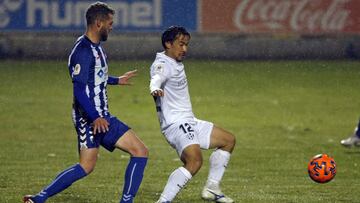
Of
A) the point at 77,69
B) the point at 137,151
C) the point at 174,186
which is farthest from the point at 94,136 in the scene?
the point at 174,186

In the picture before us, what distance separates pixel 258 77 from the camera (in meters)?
27.2

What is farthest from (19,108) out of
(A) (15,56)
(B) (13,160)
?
(B) (13,160)

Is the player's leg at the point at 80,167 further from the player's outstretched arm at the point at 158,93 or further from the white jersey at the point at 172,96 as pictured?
the white jersey at the point at 172,96

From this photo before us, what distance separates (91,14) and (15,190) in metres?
2.65

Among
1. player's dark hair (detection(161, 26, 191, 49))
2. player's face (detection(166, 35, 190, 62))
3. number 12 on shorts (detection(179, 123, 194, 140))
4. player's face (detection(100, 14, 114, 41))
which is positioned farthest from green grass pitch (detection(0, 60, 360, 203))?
player's face (detection(100, 14, 114, 41))

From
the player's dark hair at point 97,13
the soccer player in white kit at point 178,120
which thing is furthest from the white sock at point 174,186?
the player's dark hair at point 97,13

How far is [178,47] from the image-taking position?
10.6 metres

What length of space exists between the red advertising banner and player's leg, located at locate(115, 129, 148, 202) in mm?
17892

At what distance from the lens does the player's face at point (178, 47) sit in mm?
10625

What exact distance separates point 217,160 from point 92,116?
176 centimetres

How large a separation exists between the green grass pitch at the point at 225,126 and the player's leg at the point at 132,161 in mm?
1074

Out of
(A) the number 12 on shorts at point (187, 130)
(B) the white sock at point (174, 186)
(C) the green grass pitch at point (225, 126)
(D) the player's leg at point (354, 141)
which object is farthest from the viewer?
(D) the player's leg at point (354, 141)

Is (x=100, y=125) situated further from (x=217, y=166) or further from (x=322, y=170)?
(x=322, y=170)

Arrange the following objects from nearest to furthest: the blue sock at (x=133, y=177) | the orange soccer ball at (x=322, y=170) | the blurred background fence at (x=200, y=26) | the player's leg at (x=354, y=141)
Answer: the blue sock at (x=133, y=177) < the orange soccer ball at (x=322, y=170) < the player's leg at (x=354, y=141) < the blurred background fence at (x=200, y=26)
